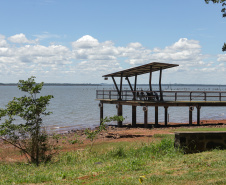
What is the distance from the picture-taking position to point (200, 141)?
1159 centimetres

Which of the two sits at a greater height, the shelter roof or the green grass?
the shelter roof

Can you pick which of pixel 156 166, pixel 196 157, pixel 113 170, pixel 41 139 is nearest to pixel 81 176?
pixel 113 170

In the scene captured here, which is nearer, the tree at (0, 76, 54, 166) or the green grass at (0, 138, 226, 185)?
the green grass at (0, 138, 226, 185)

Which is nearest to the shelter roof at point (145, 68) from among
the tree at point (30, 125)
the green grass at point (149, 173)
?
the tree at point (30, 125)

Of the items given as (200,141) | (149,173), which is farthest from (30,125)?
(200,141)

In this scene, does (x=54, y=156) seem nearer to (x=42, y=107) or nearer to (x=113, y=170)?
(x=42, y=107)

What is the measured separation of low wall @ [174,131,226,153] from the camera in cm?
1149

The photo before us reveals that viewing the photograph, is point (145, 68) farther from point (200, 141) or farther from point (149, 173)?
point (149, 173)

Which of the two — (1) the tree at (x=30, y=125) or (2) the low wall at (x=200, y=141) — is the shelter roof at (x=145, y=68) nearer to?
(1) the tree at (x=30, y=125)

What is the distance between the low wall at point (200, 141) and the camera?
1149 centimetres

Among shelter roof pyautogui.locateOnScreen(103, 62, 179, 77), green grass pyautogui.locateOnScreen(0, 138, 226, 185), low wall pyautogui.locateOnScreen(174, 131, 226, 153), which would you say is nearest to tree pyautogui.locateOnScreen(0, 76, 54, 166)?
green grass pyautogui.locateOnScreen(0, 138, 226, 185)

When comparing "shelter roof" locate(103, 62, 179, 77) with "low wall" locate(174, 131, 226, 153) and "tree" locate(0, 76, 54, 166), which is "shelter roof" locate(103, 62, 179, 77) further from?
"low wall" locate(174, 131, 226, 153)

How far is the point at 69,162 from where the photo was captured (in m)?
12.5

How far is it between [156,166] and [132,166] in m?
0.75
